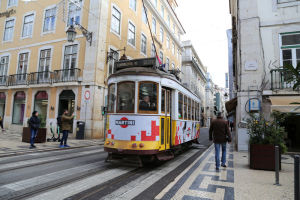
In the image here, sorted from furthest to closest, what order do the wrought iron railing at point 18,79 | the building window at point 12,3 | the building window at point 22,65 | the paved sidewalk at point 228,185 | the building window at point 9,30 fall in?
the building window at point 12,3, the building window at point 9,30, the building window at point 22,65, the wrought iron railing at point 18,79, the paved sidewalk at point 228,185

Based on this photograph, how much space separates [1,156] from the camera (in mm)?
6996

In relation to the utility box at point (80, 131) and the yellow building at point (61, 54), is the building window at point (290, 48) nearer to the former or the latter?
the yellow building at point (61, 54)

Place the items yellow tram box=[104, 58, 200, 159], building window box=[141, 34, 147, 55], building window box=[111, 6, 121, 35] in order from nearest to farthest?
yellow tram box=[104, 58, 200, 159]
building window box=[111, 6, 121, 35]
building window box=[141, 34, 147, 55]

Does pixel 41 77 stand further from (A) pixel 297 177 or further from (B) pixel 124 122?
(A) pixel 297 177

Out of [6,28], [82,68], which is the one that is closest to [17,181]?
[82,68]

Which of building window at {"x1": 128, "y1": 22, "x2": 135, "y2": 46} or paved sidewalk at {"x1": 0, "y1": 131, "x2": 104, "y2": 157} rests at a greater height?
building window at {"x1": 128, "y1": 22, "x2": 135, "y2": 46}

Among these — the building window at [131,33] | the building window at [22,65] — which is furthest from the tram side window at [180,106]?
the building window at [22,65]

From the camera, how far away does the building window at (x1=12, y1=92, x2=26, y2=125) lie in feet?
60.8

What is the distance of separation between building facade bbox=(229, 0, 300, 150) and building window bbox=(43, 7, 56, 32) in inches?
622

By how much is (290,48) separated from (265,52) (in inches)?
43.5

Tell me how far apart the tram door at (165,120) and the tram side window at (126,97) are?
101cm

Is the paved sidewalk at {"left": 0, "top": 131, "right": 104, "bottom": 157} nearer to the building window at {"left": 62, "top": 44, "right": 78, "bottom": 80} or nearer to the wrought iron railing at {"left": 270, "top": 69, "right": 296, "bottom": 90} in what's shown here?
the building window at {"left": 62, "top": 44, "right": 78, "bottom": 80}

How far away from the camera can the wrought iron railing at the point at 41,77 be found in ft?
55.1

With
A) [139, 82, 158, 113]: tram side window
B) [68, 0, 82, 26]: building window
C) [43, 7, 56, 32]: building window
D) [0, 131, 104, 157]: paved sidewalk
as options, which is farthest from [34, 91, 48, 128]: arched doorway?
[139, 82, 158, 113]: tram side window
